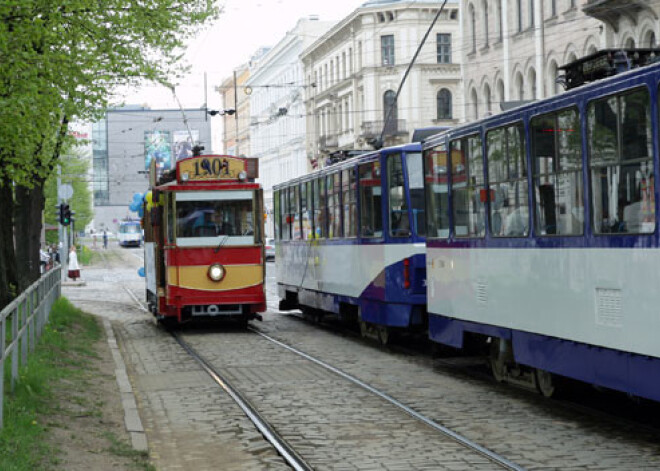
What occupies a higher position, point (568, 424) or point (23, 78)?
point (23, 78)

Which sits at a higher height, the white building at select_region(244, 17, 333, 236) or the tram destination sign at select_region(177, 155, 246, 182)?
the white building at select_region(244, 17, 333, 236)

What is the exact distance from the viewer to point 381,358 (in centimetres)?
1742

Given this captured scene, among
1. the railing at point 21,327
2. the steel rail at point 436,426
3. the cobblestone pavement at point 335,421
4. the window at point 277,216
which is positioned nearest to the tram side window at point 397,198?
the steel rail at point 436,426

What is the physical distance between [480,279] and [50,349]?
22.7 feet

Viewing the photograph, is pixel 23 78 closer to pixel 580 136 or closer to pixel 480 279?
pixel 480 279

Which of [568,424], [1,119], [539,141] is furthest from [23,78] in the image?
[568,424]

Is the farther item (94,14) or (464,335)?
(94,14)

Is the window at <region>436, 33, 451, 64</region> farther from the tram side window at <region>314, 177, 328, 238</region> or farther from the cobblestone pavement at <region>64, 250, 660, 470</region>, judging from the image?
the cobblestone pavement at <region>64, 250, 660, 470</region>

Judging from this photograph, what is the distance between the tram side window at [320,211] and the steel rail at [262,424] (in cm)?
483

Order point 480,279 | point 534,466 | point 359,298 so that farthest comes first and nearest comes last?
1. point 359,298
2. point 480,279
3. point 534,466

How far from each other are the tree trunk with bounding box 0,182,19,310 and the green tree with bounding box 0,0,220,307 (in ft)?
0.06

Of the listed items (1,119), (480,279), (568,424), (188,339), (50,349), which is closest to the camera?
(568,424)

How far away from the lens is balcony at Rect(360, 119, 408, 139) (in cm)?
6812

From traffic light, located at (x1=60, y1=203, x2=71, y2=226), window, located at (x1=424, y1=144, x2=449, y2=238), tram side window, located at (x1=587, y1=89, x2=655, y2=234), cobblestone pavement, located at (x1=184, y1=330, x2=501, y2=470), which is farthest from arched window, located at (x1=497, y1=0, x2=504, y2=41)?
tram side window, located at (x1=587, y1=89, x2=655, y2=234)
